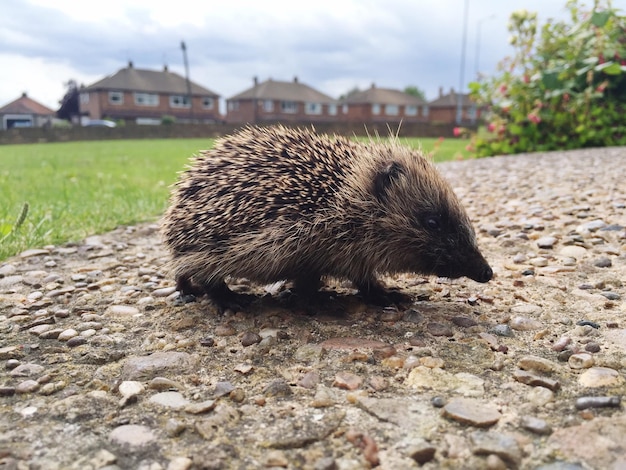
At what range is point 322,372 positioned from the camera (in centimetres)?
291

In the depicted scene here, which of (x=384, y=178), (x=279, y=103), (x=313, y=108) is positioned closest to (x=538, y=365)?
(x=384, y=178)

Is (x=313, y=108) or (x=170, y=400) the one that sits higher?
(x=313, y=108)

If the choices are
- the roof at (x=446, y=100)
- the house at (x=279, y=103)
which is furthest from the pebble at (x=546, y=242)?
the roof at (x=446, y=100)

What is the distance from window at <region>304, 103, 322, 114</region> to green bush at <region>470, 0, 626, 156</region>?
75080mm

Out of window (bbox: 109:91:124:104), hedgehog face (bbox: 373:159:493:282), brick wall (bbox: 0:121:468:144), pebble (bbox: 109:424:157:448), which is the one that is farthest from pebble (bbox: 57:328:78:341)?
window (bbox: 109:91:124:104)

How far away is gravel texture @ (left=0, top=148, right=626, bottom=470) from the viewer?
220 cm

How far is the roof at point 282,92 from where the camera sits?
83750 mm

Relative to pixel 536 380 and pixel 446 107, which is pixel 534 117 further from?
pixel 446 107

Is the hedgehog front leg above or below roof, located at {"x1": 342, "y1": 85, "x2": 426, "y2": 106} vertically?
below

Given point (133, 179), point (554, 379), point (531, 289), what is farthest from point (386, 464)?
point (133, 179)

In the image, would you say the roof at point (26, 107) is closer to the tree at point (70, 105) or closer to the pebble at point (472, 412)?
the tree at point (70, 105)

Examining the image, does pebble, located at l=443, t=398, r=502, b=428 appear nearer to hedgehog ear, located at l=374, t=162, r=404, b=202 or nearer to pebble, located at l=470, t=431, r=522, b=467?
pebble, located at l=470, t=431, r=522, b=467

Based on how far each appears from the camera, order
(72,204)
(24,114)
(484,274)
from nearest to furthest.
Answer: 1. (484,274)
2. (72,204)
3. (24,114)

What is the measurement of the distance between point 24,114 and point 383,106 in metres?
54.2
